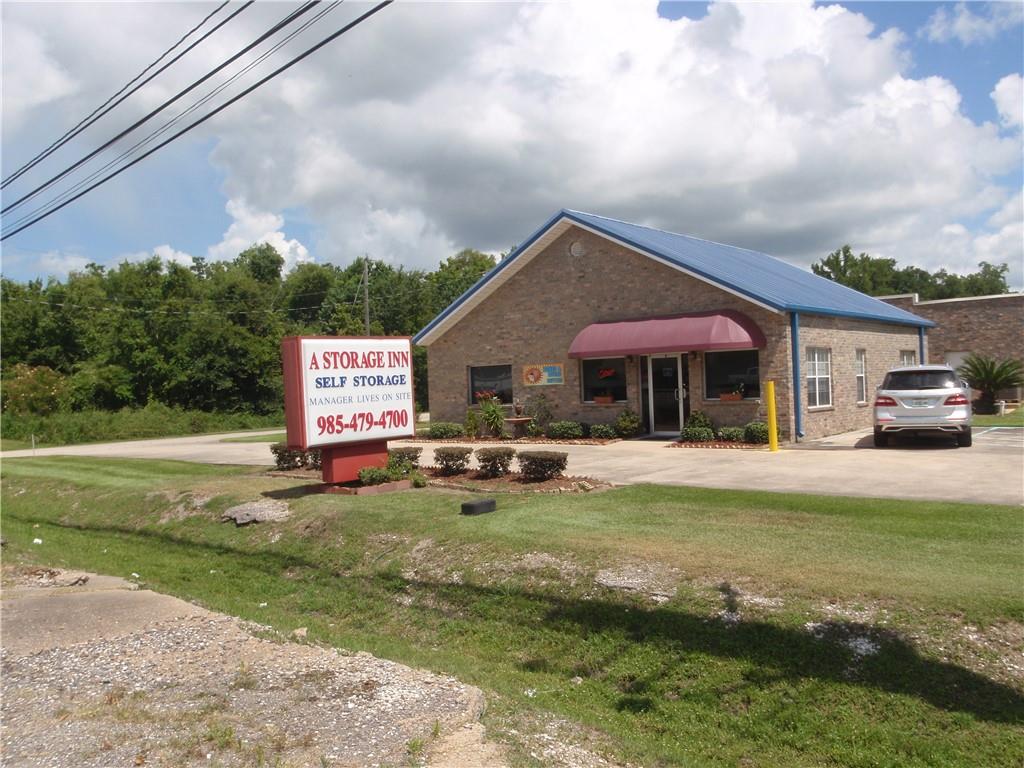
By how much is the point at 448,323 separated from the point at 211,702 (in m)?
21.8

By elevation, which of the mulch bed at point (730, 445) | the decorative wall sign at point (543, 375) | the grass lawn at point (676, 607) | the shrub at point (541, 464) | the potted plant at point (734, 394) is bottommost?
the grass lawn at point (676, 607)

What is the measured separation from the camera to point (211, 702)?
5.93 meters

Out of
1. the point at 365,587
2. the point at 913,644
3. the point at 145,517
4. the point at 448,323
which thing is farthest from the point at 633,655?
the point at 448,323

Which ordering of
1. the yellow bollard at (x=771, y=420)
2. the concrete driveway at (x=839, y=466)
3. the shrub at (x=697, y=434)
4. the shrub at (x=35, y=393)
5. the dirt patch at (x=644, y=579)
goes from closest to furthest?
the dirt patch at (x=644, y=579) < the concrete driveway at (x=839, y=466) < the yellow bollard at (x=771, y=420) < the shrub at (x=697, y=434) < the shrub at (x=35, y=393)

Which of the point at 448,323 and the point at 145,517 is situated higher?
the point at 448,323

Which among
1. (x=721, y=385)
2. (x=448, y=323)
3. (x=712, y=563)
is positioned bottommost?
(x=712, y=563)

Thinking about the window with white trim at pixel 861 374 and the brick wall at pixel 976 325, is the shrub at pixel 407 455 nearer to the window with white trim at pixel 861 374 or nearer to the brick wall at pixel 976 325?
the window with white trim at pixel 861 374

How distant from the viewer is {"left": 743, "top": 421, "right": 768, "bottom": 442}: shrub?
19969 millimetres

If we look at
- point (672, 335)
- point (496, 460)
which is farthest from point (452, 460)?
point (672, 335)

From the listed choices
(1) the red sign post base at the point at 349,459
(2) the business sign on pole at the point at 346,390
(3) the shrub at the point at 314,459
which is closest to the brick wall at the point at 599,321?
(3) the shrub at the point at 314,459

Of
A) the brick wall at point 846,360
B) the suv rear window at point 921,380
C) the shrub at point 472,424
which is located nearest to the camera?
the suv rear window at point 921,380

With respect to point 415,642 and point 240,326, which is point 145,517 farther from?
point 240,326

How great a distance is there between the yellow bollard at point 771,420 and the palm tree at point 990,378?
45.5 feet

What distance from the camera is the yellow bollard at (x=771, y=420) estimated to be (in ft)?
62.3
